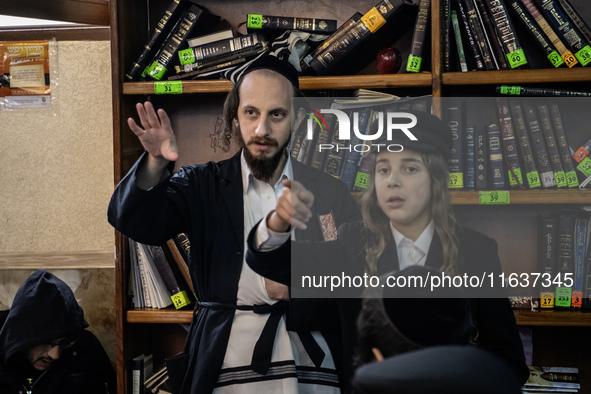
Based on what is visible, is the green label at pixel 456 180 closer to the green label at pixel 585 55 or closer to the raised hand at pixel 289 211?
the raised hand at pixel 289 211

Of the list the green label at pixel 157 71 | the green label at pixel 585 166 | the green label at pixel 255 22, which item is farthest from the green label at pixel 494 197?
the green label at pixel 157 71

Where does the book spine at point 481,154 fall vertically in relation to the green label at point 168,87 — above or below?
below

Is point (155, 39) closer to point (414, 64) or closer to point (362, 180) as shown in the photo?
point (414, 64)

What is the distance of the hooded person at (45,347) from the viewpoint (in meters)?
1.72

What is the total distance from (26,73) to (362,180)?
1.59m

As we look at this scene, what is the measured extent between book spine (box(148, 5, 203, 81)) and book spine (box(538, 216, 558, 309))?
4.15 ft

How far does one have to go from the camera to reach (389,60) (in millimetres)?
1704

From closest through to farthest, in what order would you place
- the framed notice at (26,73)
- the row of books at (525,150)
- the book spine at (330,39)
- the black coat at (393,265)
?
the black coat at (393,265) → the row of books at (525,150) → the book spine at (330,39) → the framed notice at (26,73)

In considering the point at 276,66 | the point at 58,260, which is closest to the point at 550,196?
the point at 276,66

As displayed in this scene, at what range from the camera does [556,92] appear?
5.25 ft

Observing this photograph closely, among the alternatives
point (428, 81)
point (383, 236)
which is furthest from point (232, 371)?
point (428, 81)

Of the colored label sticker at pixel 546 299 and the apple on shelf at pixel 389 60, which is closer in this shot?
the colored label sticker at pixel 546 299

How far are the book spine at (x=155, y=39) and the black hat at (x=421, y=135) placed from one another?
952 mm

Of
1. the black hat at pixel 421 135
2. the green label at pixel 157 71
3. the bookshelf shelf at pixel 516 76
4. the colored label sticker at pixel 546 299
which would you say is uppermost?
the green label at pixel 157 71
